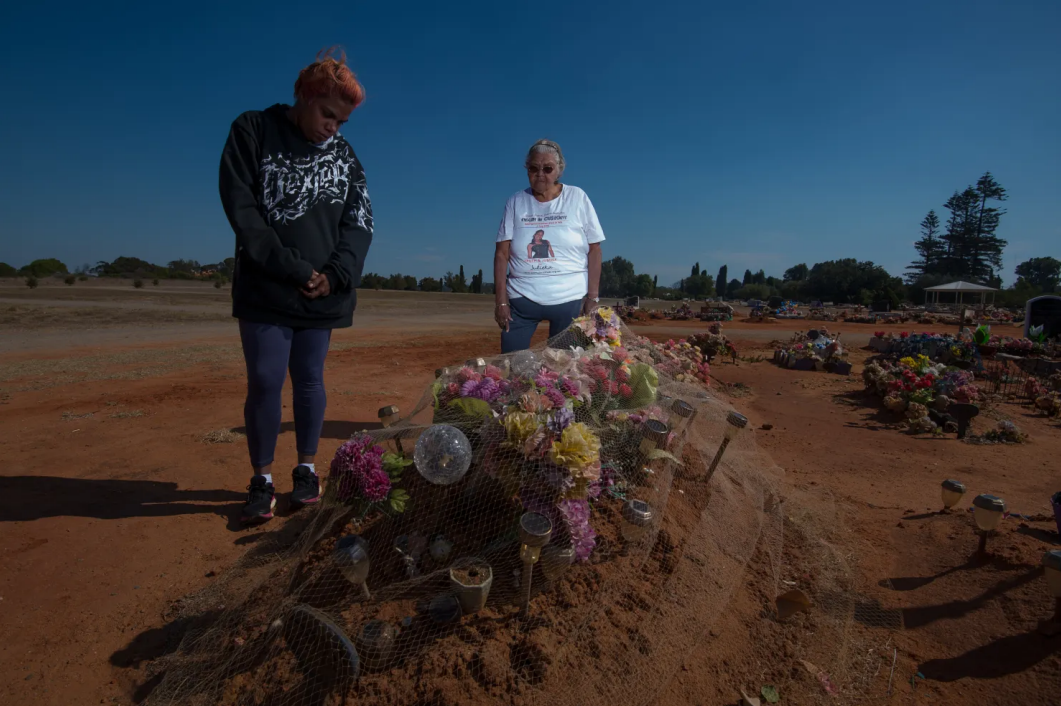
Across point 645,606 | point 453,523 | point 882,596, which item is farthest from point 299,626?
point 882,596

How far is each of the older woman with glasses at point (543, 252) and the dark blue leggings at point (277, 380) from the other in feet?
3.76

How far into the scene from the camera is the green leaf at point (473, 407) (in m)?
2.00

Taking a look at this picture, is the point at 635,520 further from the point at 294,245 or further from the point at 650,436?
the point at 294,245

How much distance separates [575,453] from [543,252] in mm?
1887

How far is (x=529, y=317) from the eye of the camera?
135 inches

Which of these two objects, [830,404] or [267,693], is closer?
[267,693]

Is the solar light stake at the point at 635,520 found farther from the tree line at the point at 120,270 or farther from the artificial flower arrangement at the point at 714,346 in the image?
the tree line at the point at 120,270

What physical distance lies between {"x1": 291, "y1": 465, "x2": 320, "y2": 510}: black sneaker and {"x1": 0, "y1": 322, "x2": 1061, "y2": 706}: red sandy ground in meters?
0.24

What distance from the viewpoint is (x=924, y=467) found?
13.2 ft

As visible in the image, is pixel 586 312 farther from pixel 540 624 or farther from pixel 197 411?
pixel 197 411

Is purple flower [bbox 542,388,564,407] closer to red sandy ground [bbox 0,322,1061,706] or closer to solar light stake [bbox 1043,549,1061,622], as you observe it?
red sandy ground [bbox 0,322,1061,706]

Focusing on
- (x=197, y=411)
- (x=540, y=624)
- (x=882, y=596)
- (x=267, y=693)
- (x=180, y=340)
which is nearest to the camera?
(x=267, y=693)

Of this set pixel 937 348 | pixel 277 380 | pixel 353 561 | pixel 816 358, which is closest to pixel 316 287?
pixel 277 380

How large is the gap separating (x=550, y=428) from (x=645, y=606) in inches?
28.4
